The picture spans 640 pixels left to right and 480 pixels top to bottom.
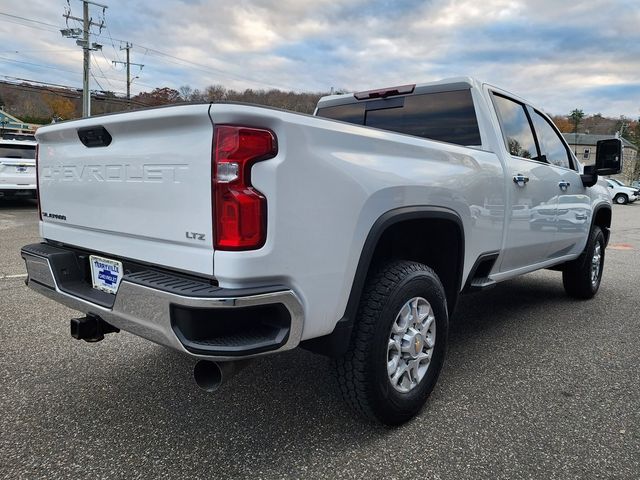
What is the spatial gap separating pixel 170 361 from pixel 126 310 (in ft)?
4.84

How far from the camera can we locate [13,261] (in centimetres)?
643

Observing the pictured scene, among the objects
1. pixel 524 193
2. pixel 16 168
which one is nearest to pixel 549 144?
pixel 524 193

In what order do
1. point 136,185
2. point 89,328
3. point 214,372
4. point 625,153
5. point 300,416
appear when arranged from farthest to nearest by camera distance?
point 625,153 < point 300,416 < point 89,328 < point 136,185 < point 214,372

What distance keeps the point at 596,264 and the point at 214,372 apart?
4.83m

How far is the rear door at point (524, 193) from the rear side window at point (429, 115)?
27 centimetres

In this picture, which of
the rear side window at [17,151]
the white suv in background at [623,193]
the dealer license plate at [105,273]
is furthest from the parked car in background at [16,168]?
the white suv in background at [623,193]

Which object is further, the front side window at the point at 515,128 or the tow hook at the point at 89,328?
the front side window at the point at 515,128

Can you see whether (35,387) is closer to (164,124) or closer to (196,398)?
(196,398)

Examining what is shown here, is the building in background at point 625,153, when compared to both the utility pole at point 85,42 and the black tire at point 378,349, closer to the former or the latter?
the utility pole at point 85,42

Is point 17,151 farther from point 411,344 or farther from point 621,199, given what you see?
point 621,199

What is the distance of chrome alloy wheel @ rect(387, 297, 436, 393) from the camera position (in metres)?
2.48

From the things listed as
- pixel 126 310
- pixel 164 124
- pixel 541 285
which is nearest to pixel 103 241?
pixel 126 310

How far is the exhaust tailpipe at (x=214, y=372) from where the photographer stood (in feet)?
6.41

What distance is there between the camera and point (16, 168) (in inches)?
474
